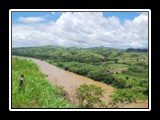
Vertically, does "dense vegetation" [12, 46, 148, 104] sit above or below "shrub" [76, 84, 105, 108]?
above

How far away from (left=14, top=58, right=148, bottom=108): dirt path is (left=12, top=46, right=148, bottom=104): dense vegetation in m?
0.06

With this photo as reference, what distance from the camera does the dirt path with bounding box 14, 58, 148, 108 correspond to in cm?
597

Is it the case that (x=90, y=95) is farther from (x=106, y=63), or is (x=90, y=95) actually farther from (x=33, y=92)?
(x=33, y=92)

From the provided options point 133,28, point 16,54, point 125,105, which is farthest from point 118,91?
point 16,54

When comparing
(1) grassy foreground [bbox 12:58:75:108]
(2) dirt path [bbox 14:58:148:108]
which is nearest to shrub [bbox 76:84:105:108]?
(2) dirt path [bbox 14:58:148:108]

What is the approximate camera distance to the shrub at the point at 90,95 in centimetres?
595

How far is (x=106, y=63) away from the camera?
19.9 feet

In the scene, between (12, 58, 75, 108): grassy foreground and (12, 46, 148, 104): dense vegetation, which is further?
(12, 46, 148, 104): dense vegetation

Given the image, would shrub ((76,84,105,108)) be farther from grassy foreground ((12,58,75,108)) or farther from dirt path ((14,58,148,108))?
grassy foreground ((12,58,75,108))

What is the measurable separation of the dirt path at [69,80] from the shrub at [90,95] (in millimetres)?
52

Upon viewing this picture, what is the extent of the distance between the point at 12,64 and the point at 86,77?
3.16 feet
